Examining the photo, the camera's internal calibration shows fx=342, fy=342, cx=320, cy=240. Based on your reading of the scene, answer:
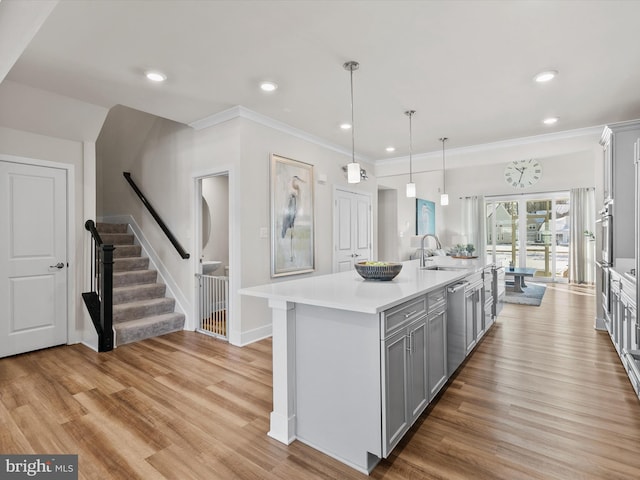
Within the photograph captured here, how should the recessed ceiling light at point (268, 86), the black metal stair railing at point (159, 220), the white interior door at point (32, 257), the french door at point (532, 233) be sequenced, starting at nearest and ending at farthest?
the recessed ceiling light at point (268, 86)
the white interior door at point (32, 257)
the black metal stair railing at point (159, 220)
the french door at point (532, 233)

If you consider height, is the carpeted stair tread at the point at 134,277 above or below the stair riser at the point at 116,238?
below

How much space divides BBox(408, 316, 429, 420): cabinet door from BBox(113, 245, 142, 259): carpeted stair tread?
4.42m

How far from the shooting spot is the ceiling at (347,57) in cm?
212

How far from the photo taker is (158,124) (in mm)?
4797

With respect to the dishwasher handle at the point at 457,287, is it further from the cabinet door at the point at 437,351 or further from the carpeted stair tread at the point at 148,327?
the carpeted stair tread at the point at 148,327

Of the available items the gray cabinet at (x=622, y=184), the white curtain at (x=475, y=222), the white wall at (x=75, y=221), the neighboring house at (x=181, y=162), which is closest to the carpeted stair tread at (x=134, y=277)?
the neighboring house at (x=181, y=162)

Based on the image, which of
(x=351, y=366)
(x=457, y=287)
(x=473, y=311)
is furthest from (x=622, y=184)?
(x=351, y=366)

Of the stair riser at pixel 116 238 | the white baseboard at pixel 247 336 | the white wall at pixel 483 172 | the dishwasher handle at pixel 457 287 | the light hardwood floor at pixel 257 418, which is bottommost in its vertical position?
the light hardwood floor at pixel 257 418

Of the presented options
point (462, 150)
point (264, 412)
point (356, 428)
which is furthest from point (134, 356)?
point (462, 150)

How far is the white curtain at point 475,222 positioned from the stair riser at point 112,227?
27.5ft

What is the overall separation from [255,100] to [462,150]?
3.47 m

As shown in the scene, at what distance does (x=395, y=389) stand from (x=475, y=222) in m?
8.83

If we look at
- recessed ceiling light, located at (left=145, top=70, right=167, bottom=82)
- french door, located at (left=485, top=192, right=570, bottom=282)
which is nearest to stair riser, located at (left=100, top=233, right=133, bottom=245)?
recessed ceiling light, located at (left=145, top=70, right=167, bottom=82)

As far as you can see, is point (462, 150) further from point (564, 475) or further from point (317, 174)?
point (564, 475)
